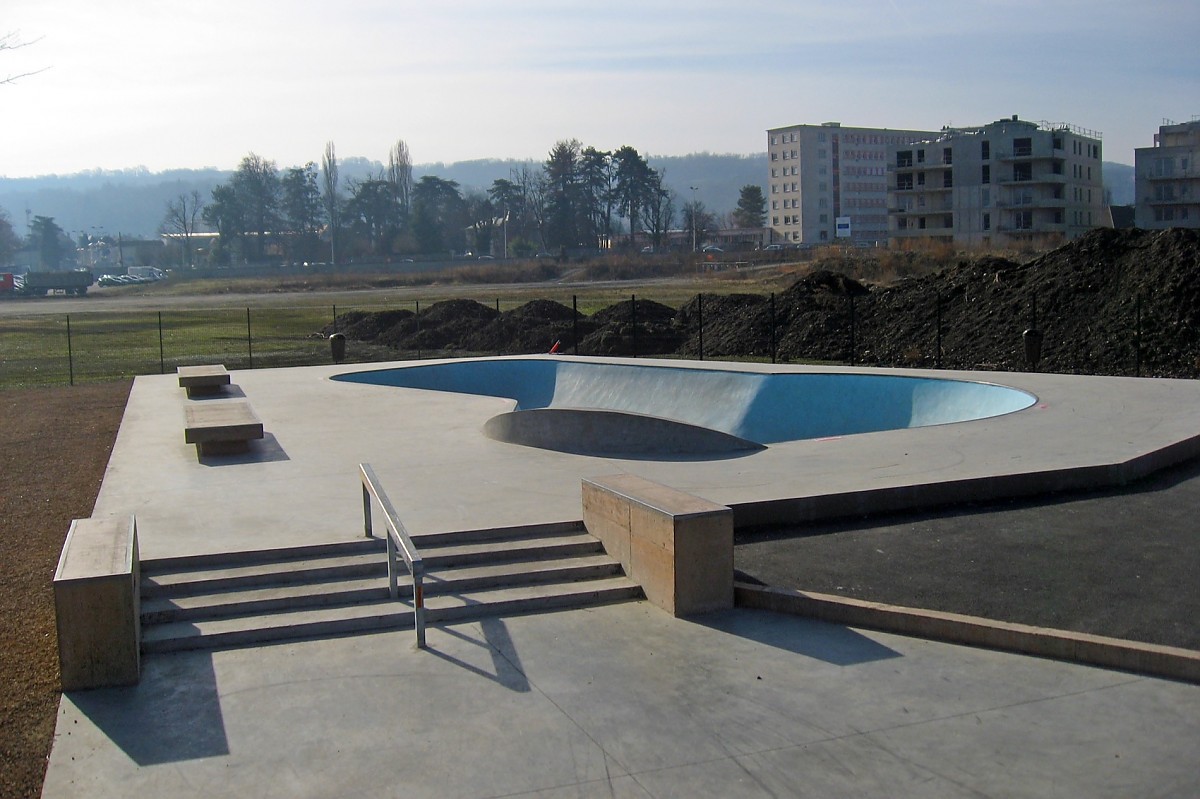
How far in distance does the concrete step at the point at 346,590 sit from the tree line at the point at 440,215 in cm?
11207

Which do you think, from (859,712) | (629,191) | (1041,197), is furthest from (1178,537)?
(629,191)

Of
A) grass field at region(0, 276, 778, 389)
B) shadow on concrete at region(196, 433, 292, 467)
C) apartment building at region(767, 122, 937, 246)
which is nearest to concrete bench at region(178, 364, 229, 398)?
shadow on concrete at region(196, 433, 292, 467)

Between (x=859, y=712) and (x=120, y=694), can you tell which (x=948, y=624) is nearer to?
(x=859, y=712)

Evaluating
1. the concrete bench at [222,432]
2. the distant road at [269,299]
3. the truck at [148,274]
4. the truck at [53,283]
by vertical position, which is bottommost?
the concrete bench at [222,432]

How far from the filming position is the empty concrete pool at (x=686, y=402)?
13625 millimetres

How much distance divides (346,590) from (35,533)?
4.15 m

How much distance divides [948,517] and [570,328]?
23499 millimetres

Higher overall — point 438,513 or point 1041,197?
point 1041,197

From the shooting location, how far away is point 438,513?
10.1 m

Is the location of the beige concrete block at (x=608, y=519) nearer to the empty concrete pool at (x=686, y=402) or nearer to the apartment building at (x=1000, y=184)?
the empty concrete pool at (x=686, y=402)

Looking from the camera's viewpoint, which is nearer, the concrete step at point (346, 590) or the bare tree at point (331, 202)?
the concrete step at point (346, 590)

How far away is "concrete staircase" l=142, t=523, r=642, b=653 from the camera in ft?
25.3

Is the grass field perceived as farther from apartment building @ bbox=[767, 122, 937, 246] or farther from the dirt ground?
apartment building @ bbox=[767, 122, 937, 246]

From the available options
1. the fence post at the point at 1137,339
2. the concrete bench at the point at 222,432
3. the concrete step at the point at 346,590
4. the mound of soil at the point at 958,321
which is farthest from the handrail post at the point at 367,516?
the mound of soil at the point at 958,321
